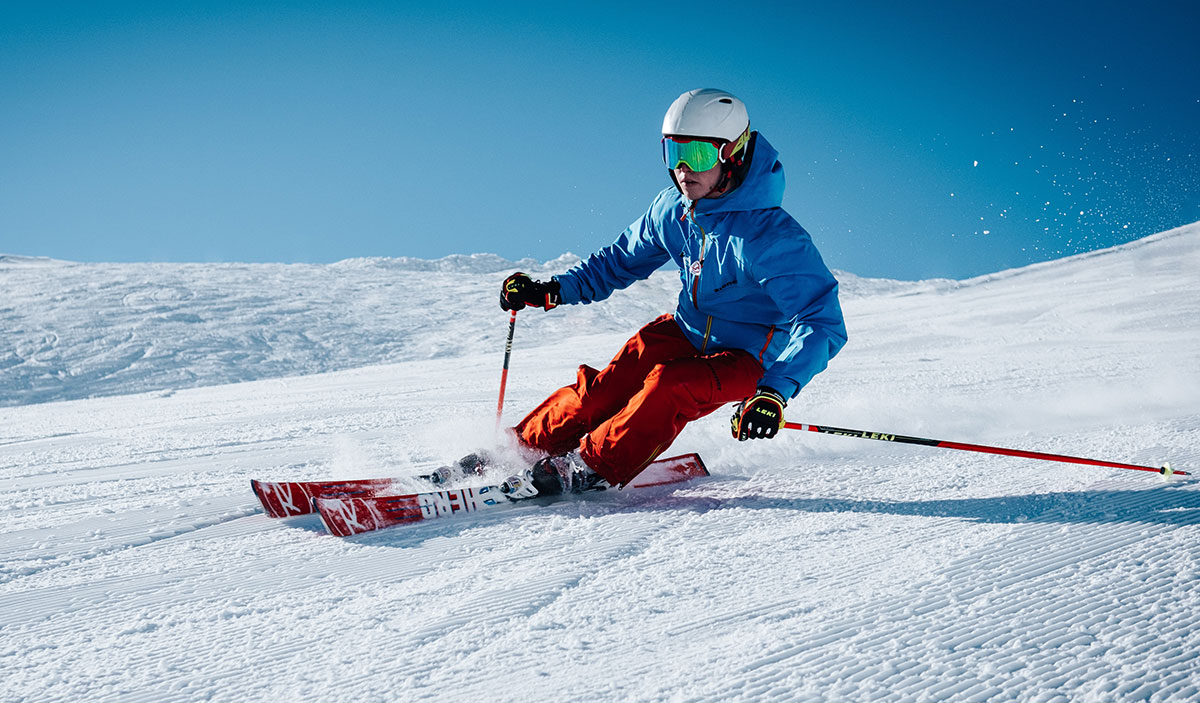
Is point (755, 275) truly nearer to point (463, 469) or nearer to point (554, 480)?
point (554, 480)

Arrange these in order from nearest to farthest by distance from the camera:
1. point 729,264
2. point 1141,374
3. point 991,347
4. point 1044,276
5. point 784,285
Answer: point 784,285 → point 729,264 → point 1141,374 → point 991,347 → point 1044,276

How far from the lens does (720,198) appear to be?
10.1ft

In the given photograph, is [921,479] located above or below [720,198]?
below

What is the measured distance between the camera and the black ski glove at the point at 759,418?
260 cm

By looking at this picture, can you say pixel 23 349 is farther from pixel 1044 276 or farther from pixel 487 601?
pixel 1044 276

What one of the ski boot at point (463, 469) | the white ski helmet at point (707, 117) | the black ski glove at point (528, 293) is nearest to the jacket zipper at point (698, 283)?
the white ski helmet at point (707, 117)

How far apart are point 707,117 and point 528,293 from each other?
52.7 inches

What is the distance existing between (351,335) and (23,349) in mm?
7344

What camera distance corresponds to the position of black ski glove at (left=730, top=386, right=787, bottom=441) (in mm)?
2596

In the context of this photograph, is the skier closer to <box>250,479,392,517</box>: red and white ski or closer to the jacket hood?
the jacket hood

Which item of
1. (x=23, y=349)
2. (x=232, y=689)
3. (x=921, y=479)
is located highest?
(x=23, y=349)

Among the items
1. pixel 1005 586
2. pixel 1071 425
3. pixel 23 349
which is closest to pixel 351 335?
pixel 23 349

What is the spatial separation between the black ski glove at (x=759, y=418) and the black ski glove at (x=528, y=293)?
1.52 metres

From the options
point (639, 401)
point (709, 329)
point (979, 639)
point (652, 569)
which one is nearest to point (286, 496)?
point (639, 401)
